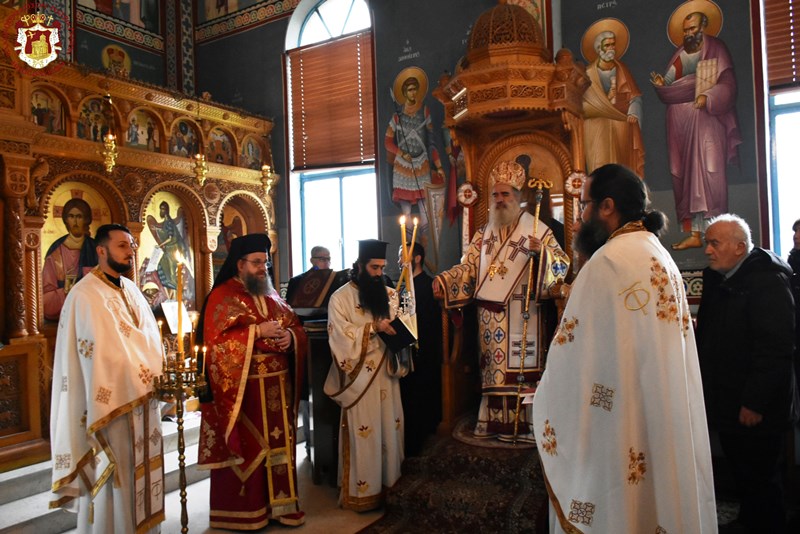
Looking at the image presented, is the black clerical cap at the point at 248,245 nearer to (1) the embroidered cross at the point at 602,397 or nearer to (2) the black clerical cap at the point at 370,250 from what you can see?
(2) the black clerical cap at the point at 370,250

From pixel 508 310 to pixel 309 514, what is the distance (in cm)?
206

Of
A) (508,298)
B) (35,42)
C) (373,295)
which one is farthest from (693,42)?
(35,42)

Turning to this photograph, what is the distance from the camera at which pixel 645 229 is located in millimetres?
2396

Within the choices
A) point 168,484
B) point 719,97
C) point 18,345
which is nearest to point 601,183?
point 719,97

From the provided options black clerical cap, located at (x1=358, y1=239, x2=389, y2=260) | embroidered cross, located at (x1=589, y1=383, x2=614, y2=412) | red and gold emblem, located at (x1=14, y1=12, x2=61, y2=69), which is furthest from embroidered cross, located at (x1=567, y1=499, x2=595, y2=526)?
red and gold emblem, located at (x1=14, y1=12, x2=61, y2=69)

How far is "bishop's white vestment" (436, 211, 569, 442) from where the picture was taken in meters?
4.45

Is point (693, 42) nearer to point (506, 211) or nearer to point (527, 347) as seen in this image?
point (506, 211)

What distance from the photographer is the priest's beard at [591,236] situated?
2.46m

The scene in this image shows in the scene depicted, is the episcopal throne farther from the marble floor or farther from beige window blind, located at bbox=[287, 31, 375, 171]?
beige window blind, located at bbox=[287, 31, 375, 171]

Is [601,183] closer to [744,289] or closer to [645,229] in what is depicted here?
[645,229]

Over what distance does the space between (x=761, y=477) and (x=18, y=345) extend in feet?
18.9

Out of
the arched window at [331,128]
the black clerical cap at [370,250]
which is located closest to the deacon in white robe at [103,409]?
the black clerical cap at [370,250]

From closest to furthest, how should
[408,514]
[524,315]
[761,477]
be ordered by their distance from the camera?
1. [761,477]
2. [408,514]
3. [524,315]

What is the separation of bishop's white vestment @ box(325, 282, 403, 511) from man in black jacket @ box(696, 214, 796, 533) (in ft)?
6.80
